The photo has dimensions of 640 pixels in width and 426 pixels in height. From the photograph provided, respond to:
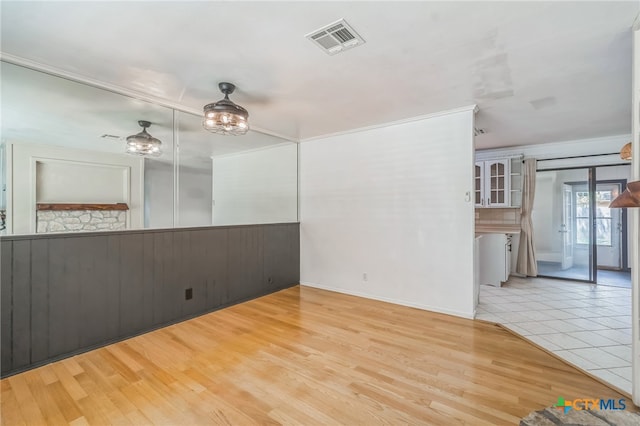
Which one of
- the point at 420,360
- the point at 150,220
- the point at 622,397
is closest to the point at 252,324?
the point at 150,220

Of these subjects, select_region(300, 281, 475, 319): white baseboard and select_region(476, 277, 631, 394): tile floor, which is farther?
select_region(300, 281, 475, 319): white baseboard

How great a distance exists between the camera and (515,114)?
3705mm

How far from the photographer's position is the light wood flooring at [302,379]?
1.80m

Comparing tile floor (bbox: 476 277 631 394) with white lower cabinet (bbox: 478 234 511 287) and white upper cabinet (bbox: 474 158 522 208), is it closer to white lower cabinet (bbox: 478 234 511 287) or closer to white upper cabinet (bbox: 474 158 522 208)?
white lower cabinet (bbox: 478 234 511 287)

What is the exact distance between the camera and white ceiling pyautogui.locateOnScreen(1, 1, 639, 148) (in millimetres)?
1786

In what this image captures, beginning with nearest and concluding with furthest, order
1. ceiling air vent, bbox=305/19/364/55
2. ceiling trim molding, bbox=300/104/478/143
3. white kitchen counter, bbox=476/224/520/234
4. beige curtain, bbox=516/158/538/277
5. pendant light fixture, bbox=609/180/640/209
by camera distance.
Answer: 1. pendant light fixture, bbox=609/180/640/209
2. ceiling air vent, bbox=305/19/364/55
3. ceiling trim molding, bbox=300/104/478/143
4. white kitchen counter, bbox=476/224/520/234
5. beige curtain, bbox=516/158/538/277

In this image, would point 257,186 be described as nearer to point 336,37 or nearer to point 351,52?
point 351,52

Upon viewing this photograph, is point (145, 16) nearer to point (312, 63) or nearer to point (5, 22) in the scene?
point (5, 22)

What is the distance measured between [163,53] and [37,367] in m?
2.81

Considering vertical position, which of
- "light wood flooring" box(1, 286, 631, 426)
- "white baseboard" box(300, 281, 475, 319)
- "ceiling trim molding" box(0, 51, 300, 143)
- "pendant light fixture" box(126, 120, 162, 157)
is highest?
"ceiling trim molding" box(0, 51, 300, 143)

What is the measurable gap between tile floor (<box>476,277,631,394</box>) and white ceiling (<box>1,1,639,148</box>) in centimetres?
261

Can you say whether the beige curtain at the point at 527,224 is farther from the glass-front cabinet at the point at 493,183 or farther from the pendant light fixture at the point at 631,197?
the pendant light fixture at the point at 631,197

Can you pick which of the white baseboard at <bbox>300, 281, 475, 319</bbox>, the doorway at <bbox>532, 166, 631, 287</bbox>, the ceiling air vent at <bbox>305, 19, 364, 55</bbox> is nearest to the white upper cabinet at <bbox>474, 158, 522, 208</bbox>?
the doorway at <bbox>532, 166, 631, 287</bbox>

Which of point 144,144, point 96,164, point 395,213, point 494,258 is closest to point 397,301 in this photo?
point 395,213
